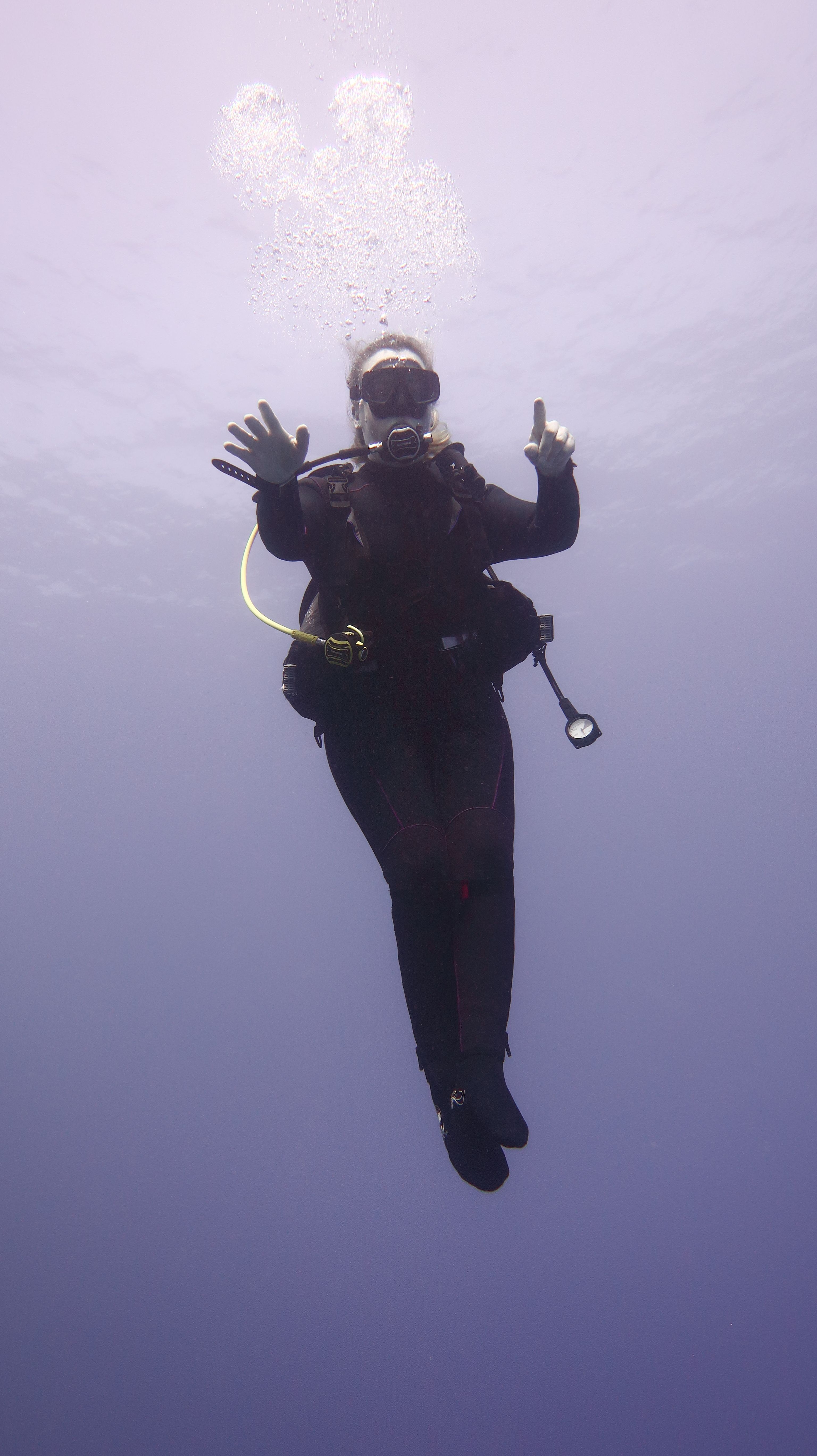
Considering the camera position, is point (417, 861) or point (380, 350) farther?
point (380, 350)

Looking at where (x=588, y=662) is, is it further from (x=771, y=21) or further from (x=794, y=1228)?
(x=794, y=1228)

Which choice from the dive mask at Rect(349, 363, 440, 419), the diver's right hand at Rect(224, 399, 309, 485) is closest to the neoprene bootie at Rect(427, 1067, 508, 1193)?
the diver's right hand at Rect(224, 399, 309, 485)

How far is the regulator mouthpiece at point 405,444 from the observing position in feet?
10.0

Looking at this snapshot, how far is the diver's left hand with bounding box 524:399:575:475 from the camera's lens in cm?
291

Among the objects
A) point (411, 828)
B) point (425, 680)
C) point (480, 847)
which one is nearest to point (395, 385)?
point (425, 680)

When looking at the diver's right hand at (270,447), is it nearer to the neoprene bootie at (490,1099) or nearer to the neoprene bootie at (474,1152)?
the neoprene bootie at (490,1099)

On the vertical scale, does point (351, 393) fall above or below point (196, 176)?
below

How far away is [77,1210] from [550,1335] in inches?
844

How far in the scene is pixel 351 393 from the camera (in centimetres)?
370

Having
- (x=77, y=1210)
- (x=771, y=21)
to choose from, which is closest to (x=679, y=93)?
(x=771, y=21)

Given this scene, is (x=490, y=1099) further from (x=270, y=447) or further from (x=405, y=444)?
(x=405, y=444)

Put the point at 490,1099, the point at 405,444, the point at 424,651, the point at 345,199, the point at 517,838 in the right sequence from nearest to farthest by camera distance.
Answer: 1. the point at 490,1099
2. the point at 405,444
3. the point at 424,651
4. the point at 345,199
5. the point at 517,838

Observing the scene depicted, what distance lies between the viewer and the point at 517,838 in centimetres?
5288

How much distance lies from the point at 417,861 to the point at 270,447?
1.56 meters
